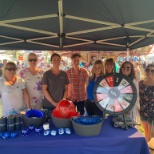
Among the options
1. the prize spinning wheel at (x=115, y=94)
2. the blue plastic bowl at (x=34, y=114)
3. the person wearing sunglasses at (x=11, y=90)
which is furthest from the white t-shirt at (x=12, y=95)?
the prize spinning wheel at (x=115, y=94)

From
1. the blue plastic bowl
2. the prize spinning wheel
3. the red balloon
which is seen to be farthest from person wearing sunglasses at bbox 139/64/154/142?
the blue plastic bowl

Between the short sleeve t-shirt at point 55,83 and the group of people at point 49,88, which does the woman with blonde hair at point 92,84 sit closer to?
the group of people at point 49,88

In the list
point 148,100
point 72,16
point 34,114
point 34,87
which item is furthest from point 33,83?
point 148,100

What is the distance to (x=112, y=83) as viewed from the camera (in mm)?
1163

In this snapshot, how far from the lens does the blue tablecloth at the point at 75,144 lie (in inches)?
38.6

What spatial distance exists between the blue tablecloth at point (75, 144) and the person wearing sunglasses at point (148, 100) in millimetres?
1002

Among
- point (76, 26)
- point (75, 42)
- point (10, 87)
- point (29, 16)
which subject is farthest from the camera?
point (75, 42)

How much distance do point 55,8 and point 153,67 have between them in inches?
51.1

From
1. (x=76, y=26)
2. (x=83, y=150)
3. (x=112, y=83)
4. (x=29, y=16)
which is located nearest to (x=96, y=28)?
(x=76, y=26)

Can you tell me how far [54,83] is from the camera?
1.84 meters

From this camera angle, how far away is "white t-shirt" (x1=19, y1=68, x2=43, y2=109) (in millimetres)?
1918

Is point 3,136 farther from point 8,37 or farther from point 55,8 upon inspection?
point 8,37

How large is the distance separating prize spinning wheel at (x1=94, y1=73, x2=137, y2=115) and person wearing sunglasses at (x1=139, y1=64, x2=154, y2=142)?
93 cm

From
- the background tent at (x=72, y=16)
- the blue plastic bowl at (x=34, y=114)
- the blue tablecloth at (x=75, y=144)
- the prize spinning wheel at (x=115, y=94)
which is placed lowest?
the blue tablecloth at (x=75, y=144)
